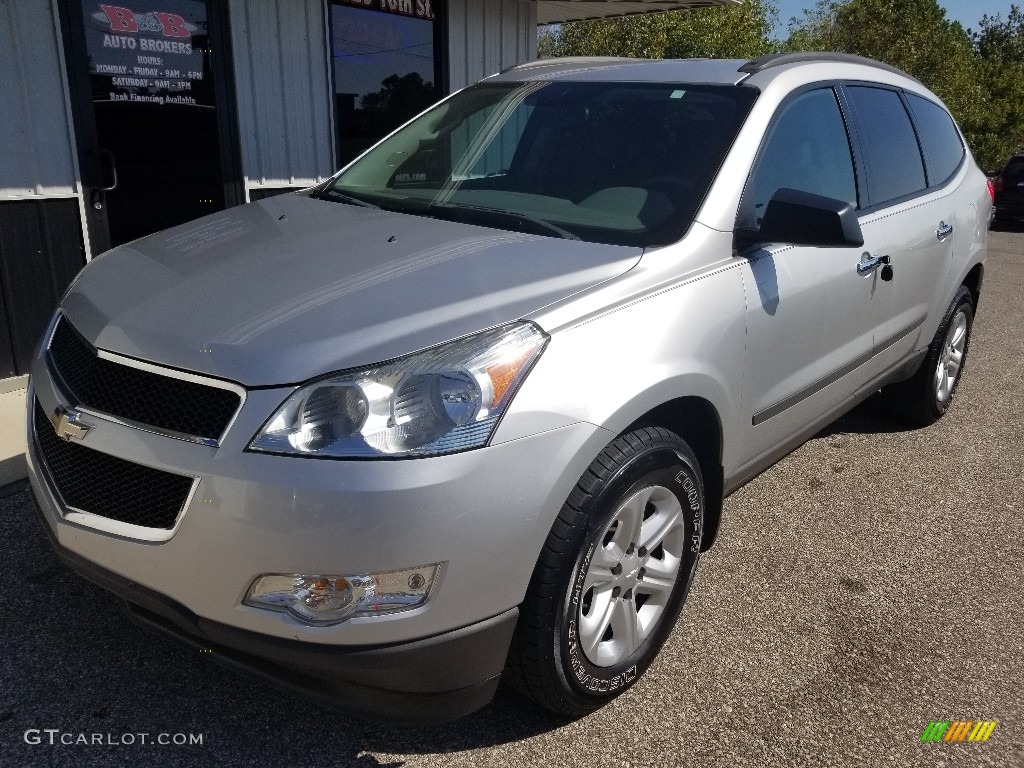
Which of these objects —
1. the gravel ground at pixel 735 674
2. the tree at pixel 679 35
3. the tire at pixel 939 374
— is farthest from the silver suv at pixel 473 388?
the tree at pixel 679 35

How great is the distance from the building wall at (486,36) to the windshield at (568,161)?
4.72 meters

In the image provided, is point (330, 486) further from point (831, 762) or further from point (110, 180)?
point (110, 180)

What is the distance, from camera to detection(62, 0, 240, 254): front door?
530 cm

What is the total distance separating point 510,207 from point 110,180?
3.52 m

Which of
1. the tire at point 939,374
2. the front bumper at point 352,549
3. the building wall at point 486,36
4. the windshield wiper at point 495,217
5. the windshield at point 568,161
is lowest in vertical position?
the tire at point 939,374

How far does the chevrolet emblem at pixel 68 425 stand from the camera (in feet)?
7.04

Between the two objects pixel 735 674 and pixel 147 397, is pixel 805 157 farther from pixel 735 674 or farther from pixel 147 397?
pixel 147 397

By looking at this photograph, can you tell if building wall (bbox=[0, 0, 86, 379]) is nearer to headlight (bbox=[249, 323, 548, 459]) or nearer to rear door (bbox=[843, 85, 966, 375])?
headlight (bbox=[249, 323, 548, 459])

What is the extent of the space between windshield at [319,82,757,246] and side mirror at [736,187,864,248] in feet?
0.74

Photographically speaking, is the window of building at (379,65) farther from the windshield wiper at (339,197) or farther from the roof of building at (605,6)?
the windshield wiper at (339,197)

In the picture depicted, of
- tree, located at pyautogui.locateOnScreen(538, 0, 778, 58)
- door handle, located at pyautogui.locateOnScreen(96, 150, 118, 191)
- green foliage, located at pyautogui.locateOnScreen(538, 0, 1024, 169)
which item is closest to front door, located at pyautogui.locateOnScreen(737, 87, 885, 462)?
door handle, located at pyautogui.locateOnScreen(96, 150, 118, 191)

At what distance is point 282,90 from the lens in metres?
6.54

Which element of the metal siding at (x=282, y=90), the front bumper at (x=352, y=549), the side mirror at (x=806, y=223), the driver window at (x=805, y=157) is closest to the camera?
the front bumper at (x=352, y=549)

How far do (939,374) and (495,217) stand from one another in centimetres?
307
